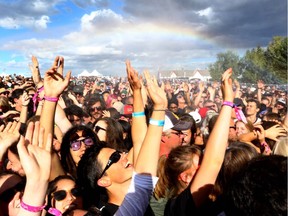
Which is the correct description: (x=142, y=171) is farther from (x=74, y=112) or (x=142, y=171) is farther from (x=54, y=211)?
(x=74, y=112)

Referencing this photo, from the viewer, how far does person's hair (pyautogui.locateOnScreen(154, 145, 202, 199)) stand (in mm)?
2922

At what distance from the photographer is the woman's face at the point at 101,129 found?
4.78 meters

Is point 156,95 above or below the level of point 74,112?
above

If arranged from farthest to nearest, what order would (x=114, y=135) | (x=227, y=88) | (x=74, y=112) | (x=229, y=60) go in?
(x=229, y=60) → (x=74, y=112) → (x=114, y=135) → (x=227, y=88)

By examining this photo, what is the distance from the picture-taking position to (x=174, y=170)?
2.95 meters

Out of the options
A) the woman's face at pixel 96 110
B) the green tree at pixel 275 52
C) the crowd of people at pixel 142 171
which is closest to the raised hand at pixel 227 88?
the crowd of people at pixel 142 171

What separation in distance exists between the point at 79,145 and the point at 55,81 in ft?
2.90

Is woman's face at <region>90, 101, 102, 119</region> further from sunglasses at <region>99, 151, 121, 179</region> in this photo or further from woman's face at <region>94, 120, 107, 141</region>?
sunglasses at <region>99, 151, 121, 179</region>

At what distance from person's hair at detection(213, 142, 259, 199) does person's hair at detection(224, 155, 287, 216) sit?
1013 mm

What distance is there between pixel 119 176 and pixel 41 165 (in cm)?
87

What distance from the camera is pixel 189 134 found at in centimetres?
500

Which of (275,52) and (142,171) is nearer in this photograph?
(142,171)

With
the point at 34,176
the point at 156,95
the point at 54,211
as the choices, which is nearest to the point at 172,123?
the point at 156,95

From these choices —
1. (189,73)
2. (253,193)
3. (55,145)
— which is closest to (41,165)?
(253,193)
